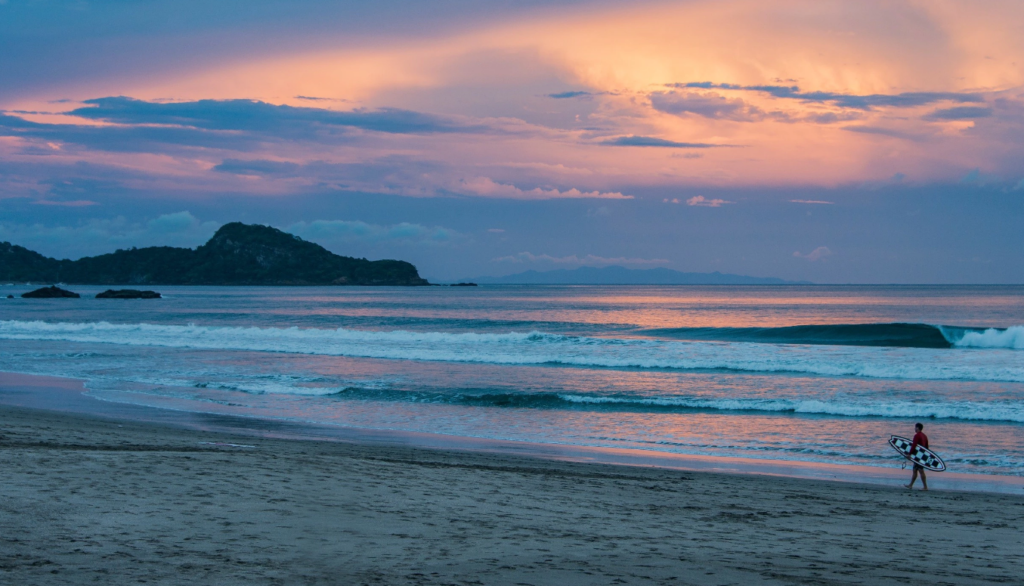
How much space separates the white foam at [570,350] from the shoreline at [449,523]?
15918 mm

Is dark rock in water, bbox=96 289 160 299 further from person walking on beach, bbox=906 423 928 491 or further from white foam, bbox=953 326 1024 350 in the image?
person walking on beach, bbox=906 423 928 491

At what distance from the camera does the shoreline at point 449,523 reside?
5.62m

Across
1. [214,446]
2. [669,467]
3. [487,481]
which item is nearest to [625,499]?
[487,481]

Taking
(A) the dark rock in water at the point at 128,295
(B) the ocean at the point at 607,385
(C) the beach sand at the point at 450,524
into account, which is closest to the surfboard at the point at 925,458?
(C) the beach sand at the point at 450,524

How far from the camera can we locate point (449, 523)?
7.32m

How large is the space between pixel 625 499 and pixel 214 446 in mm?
7462

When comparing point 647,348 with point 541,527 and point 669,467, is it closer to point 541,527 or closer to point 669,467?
point 669,467

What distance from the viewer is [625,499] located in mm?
9062

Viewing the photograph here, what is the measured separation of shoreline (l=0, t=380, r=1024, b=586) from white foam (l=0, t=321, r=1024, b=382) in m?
15.9

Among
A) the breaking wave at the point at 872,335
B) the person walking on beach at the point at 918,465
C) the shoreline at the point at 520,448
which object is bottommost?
the shoreline at the point at 520,448

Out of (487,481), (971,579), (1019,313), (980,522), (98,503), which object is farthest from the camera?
(1019,313)

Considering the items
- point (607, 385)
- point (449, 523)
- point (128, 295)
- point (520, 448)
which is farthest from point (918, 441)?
point (128, 295)

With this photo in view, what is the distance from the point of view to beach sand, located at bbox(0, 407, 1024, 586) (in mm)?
5629

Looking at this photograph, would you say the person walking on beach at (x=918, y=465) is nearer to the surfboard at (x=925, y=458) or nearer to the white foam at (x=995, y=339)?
the surfboard at (x=925, y=458)
